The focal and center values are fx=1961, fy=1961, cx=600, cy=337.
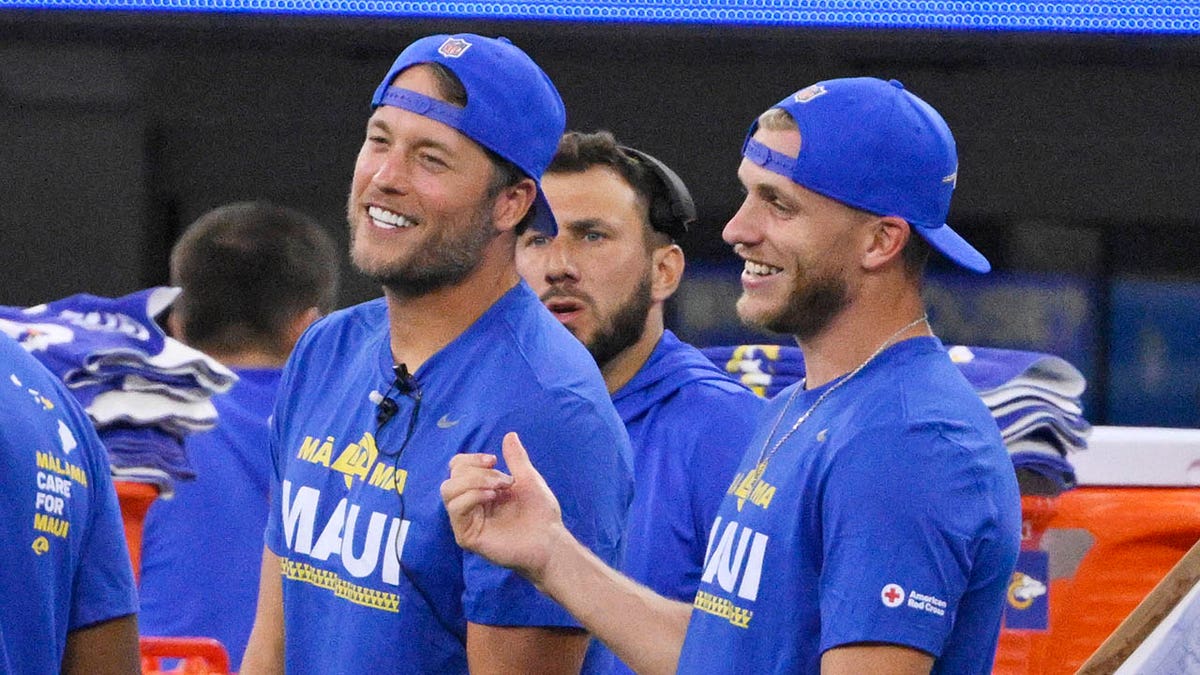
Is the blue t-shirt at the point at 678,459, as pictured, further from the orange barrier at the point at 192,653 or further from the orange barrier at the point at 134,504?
the orange barrier at the point at 134,504

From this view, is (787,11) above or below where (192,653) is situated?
above

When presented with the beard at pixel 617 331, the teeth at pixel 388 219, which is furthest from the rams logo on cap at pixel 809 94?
the beard at pixel 617 331

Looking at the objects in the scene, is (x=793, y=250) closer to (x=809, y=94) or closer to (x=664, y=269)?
(x=809, y=94)

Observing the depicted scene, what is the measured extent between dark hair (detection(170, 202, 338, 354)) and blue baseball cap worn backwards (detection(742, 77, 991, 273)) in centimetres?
186

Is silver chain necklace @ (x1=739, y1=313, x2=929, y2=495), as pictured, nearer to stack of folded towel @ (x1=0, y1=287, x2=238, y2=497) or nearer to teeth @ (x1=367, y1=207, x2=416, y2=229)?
teeth @ (x1=367, y1=207, x2=416, y2=229)

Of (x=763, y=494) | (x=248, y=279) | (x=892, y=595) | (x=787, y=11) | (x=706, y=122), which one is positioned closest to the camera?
(x=892, y=595)

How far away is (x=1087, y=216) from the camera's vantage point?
551cm

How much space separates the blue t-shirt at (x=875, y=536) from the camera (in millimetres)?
2051

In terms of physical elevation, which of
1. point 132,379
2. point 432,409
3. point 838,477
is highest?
point 838,477

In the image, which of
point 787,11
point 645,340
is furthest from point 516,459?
point 787,11

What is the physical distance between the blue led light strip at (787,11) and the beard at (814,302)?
9.14 feet

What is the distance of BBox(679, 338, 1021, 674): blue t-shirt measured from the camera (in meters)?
2.05

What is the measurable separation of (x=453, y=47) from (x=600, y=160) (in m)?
1.08

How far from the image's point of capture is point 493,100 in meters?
2.51
